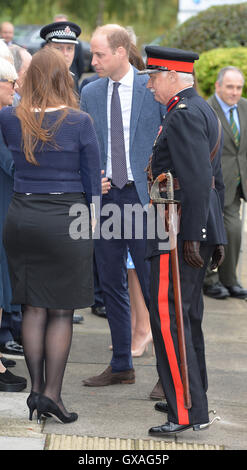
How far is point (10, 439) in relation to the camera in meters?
4.34

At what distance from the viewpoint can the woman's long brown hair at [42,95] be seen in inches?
171

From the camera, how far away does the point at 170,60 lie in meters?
4.41

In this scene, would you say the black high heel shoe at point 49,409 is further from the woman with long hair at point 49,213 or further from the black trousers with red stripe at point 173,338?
the black trousers with red stripe at point 173,338

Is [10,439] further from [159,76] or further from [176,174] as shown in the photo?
[159,76]

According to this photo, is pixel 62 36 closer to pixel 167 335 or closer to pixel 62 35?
pixel 62 35

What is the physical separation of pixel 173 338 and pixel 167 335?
0.03 metres

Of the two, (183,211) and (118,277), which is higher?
(183,211)

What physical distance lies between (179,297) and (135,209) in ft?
3.41

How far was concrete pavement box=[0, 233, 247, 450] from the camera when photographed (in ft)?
14.4

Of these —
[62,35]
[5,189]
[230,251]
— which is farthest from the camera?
[230,251]

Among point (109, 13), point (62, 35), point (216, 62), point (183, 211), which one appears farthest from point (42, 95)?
point (109, 13)

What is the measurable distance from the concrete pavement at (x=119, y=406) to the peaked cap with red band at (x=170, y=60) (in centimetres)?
190

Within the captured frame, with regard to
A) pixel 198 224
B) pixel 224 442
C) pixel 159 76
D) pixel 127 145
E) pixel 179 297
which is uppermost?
pixel 159 76

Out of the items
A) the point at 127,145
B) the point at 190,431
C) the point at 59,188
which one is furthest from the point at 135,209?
the point at 190,431
